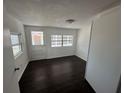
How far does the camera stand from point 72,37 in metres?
5.06

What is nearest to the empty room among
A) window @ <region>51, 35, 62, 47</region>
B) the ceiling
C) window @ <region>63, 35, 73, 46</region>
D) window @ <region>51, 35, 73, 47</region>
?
the ceiling

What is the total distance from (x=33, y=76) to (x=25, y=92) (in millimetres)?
721

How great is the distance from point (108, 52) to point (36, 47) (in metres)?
3.84

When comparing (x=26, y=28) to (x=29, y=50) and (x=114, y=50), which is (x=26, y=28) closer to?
(x=29, y=50)

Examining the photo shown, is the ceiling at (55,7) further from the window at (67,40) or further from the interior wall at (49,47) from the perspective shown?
the window at (67,40)

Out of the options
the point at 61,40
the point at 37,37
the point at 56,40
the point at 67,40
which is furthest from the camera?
the point at 67,40

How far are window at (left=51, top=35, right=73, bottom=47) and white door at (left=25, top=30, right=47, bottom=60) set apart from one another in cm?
74

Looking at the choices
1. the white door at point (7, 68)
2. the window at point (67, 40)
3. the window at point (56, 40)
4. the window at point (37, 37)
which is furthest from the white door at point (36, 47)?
the white door at point (7, 68)

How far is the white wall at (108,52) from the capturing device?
1.16 meters

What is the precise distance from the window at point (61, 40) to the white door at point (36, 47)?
0.74 metres

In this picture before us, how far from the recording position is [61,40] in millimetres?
4750

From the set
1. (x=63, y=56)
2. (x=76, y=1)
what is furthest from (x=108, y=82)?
(x=63, y=56)

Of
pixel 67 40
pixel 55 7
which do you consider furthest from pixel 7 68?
pixel 67 40

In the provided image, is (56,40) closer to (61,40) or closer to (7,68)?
(61,40)
